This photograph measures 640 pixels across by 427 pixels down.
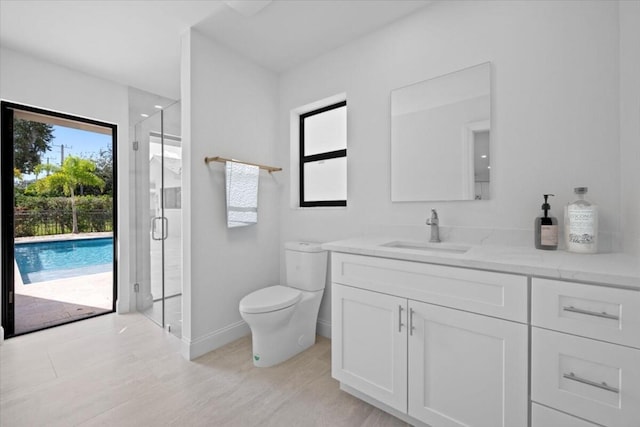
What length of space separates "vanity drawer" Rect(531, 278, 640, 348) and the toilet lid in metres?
1.38

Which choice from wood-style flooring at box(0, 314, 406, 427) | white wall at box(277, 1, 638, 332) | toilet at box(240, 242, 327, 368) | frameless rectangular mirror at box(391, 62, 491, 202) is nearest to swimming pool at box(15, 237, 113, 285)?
wood-style flooring at box(0, 314, 406, 427)

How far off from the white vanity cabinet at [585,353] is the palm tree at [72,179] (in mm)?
3630

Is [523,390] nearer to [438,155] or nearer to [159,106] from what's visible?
[438,155]

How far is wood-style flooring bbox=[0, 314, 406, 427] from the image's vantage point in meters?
1.41

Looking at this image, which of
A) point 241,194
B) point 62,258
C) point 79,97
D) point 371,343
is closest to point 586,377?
point 371,343

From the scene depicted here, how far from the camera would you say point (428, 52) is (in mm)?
1800

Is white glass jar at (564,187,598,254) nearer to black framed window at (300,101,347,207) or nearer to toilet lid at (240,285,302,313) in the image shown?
black framed window at (300,101,347,207)

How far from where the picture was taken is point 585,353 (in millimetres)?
919

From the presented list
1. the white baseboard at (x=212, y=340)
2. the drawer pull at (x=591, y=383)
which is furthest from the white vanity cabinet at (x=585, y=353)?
the white baseboard at (x=212, y=340)

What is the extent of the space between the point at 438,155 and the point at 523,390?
129 centimetres

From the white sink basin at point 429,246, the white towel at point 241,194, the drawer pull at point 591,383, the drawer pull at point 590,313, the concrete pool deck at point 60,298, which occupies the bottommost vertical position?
the concrete pool deck at point 60,298

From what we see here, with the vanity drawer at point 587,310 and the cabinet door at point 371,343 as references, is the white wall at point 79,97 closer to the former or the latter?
the cabinet door at point 371,343

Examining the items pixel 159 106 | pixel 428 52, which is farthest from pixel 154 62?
pixel 428 52

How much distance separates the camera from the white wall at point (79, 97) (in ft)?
7.42
